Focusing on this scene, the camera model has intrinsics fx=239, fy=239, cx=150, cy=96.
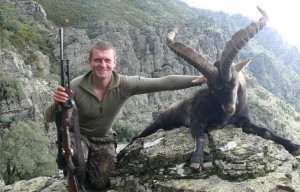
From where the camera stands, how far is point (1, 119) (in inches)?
1064

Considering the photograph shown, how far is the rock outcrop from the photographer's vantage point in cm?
332

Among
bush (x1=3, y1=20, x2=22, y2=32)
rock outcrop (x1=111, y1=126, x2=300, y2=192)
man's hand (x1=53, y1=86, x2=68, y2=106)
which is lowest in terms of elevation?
rock outcrop (x1=111, y1=126, x2=300, y2=192)

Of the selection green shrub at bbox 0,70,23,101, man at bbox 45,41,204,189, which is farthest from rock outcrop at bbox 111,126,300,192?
green shrub at bbox 0,70,23,101

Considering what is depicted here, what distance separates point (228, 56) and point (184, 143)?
174cm

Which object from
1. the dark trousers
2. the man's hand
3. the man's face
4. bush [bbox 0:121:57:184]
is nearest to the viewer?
the man's hand

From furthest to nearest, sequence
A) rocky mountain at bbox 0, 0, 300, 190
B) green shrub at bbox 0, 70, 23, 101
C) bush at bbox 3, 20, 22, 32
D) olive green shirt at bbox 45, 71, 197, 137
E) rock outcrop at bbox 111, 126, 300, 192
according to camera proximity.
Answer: bush at bbox 3, 20, 22, 32
rocky mountain at bbox 0, 0, 300, 190
green shrub at bbox 0, 70, 23, 101
olive green shirt at bbox 45, 71, 197, 137
rock outcrop at bbox 111, 126, 300, 192

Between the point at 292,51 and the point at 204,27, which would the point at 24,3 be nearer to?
the point at 204,27

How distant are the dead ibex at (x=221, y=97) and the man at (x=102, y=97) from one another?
0.56 metres

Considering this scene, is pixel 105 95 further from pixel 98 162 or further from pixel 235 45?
pixel 235 45

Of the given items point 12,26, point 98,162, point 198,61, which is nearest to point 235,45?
point 198,61

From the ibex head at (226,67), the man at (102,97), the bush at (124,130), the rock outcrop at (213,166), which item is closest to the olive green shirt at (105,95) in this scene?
the man at (102,97)

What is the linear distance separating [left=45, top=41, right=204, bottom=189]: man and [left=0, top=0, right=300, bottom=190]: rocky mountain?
26.3m

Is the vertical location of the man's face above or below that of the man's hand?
above

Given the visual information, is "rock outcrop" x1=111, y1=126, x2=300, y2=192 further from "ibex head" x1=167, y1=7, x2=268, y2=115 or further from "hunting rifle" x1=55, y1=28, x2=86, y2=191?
"hunting rifle" x1=55, y1=28, x2=86, y2=191
